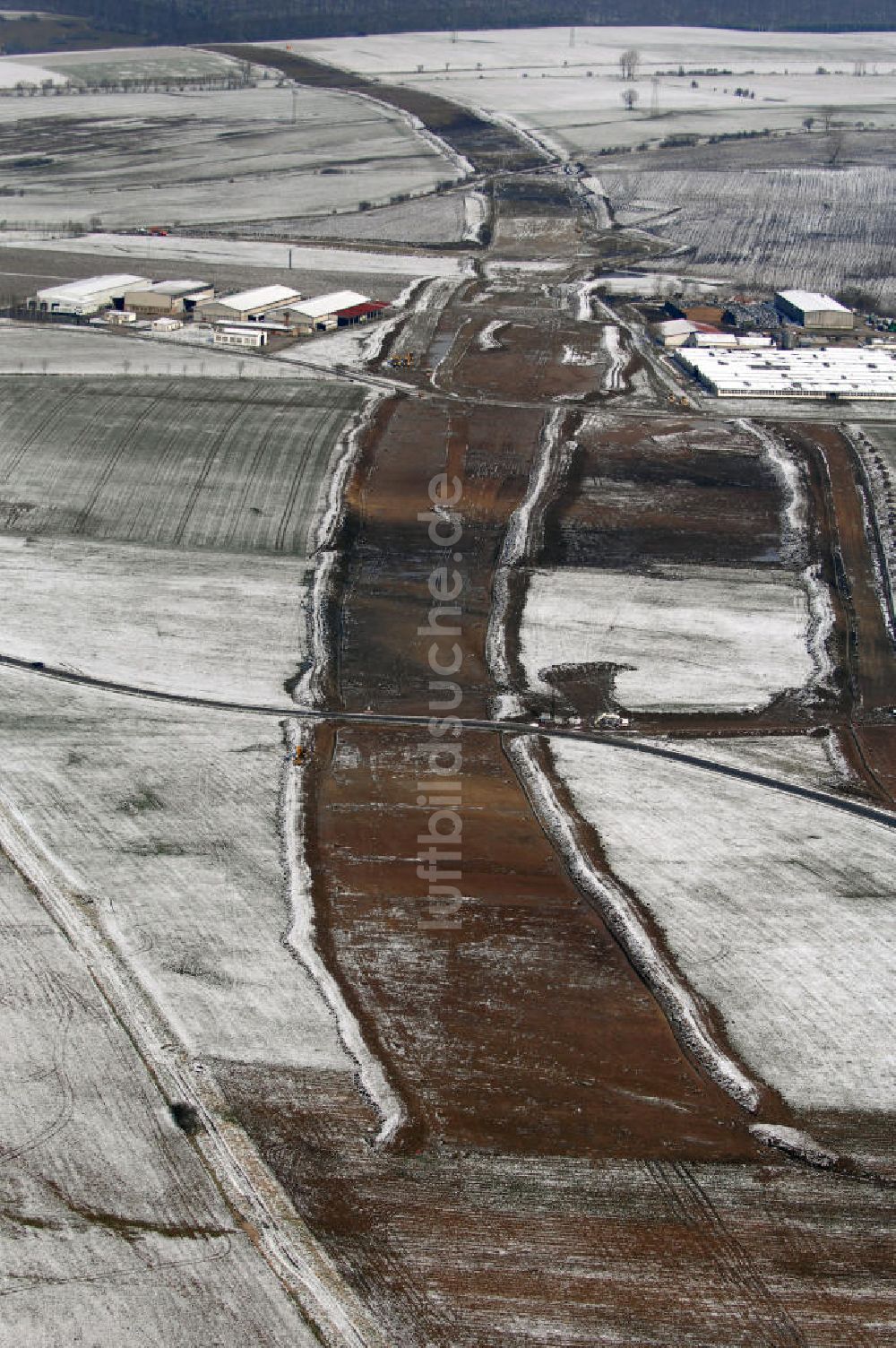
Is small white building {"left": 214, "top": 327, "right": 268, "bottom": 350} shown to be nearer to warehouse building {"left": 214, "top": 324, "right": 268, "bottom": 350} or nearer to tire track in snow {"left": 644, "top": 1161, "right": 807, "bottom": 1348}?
warehouse building {"left": 214, "top": 324, "right": 268, "bottom": 350}

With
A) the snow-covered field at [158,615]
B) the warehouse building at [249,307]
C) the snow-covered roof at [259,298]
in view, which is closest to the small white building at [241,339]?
the warehouse building at [249,307]

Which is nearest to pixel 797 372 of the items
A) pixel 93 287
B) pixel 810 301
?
pixel 810 301

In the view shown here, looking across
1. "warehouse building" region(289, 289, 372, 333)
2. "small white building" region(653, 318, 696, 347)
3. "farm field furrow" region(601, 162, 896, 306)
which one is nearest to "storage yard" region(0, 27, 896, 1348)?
"warehouse building" region(289, 289, 372, 333)

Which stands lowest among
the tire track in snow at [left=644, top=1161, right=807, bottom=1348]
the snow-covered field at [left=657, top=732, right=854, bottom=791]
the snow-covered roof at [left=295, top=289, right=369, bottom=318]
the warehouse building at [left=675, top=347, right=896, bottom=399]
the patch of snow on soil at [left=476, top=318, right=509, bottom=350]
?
the tire track in snow at [left=644, top=1161, right=807, bottom=1348]

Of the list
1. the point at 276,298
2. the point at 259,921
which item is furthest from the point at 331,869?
the point at 276,298

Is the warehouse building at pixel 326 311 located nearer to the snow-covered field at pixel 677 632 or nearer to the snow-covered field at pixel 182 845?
the snow-covered field at pixel 677 632

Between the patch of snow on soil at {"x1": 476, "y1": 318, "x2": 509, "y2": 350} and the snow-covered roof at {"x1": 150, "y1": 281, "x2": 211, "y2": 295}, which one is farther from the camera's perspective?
the snow-covered roof at {"x1": 150, "y1": 281, "x2": 211, "y2": 295}

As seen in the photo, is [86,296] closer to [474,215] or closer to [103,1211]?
[474,215]

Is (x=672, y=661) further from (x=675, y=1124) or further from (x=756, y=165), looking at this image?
(x=756, y=165)
